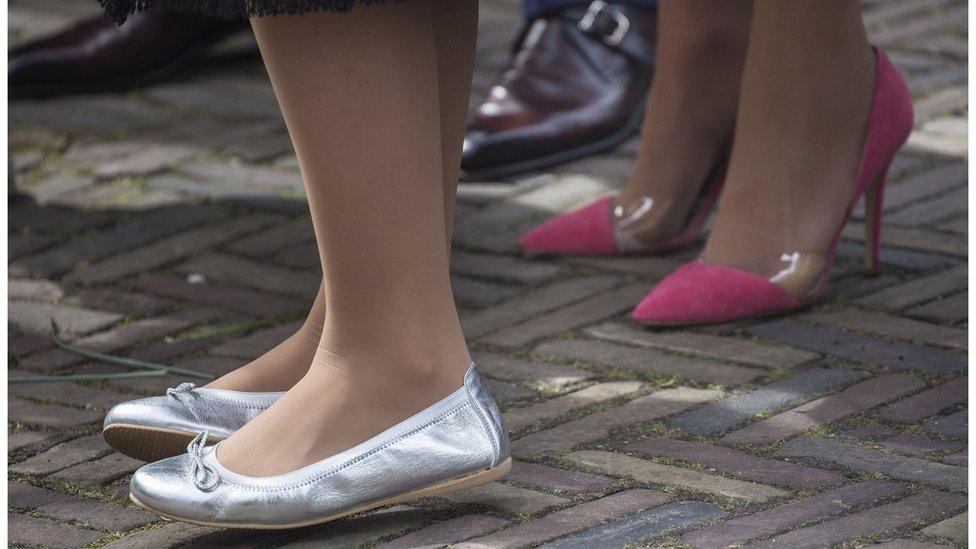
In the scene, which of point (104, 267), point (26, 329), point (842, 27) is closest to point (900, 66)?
point (842, 27)

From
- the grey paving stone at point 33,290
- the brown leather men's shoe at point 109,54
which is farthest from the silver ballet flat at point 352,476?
the brown leather men's shoe at point 109,54

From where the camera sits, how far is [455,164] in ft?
5.23

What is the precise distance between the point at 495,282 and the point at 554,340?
0.31 meters

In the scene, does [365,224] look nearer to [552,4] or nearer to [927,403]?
[927,403]

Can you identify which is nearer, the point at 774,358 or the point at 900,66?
the point at 774,358

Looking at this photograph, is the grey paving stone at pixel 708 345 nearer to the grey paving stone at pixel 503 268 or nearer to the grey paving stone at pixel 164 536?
the grey paving stone at pixel 503 268

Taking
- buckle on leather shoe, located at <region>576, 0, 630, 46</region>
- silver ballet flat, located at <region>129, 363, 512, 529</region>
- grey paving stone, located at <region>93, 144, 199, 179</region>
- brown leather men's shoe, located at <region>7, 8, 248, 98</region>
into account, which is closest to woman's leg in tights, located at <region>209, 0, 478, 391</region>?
silver ballet flat, located at <region>129, 363, 512, 529</region>

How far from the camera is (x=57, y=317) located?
228 centimetres

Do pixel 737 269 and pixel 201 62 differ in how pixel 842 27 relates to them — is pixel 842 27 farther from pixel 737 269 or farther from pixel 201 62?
pixel 201 62

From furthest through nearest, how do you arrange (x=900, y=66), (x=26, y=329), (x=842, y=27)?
(x=900, y=66), (x=26, y=329), (x=842, y=27)

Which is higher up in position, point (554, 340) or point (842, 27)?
point (842, 27)

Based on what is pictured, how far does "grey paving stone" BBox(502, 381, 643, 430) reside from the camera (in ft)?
5.87

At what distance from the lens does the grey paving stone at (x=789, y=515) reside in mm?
1412

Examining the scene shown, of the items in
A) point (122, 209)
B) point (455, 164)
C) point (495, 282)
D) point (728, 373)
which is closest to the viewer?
point (455, 164)
